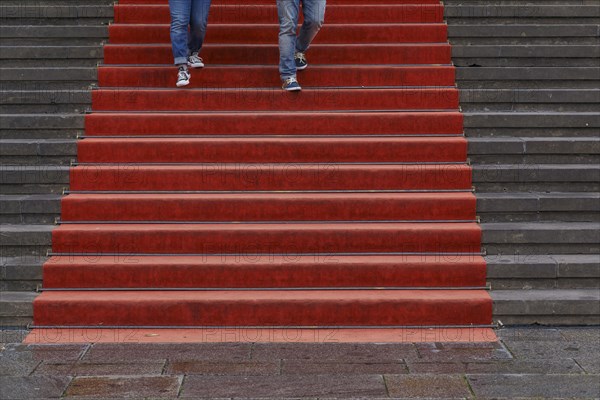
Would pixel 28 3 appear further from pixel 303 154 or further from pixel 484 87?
pixel 484 87

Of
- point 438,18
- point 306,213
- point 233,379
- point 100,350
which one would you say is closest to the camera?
point 233,379

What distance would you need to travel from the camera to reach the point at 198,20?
765 cm

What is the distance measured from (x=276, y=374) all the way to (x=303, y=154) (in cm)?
232

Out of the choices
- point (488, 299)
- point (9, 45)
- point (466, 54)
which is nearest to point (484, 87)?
point (466, 54)

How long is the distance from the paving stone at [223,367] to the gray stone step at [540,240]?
2.01 m

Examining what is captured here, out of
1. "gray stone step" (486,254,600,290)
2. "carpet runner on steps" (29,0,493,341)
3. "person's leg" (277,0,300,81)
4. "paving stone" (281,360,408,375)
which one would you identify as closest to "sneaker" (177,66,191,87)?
"carpet runner on steps" (29,0,493,341)

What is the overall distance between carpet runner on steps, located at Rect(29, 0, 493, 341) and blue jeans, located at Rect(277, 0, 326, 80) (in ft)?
0.77

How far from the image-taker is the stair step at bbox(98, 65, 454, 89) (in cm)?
779

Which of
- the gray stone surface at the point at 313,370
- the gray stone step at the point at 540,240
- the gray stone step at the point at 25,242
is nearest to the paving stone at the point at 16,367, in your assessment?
the gray stone surface at the point at 313,370

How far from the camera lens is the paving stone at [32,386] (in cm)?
486

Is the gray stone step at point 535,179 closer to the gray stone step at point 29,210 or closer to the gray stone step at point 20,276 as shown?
the gray stone step at point 29,210

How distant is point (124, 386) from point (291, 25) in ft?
11.5

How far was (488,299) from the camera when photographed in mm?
6090

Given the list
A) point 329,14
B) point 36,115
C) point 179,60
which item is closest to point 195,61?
point 179,60
